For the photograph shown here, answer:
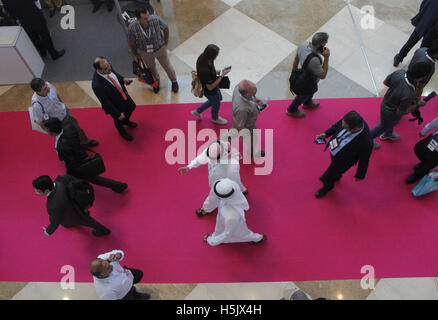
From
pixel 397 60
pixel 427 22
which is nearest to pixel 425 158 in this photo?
pixel 427 22

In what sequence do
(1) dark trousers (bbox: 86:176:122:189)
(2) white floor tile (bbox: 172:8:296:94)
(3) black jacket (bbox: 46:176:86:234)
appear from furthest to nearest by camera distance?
(2) white floor tile (bbox: 172:8:296:94) → (1) dark trousers (bbox: 86:176:122:189) → (3) black jacket (bbox: 46:176:86:234)

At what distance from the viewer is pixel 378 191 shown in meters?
4.47

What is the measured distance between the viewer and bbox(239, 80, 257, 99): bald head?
12.1 ft

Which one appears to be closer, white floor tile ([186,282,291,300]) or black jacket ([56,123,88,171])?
black jacket ([56,123,88,171])

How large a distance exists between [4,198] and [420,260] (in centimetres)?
554

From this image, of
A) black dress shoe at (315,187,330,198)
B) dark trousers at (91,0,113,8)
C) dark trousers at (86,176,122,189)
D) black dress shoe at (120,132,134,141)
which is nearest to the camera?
dark trousers at (86,176,122,189)

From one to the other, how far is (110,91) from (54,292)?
256cm

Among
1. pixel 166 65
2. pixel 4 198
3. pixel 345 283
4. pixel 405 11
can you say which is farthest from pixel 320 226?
pixel 405 11

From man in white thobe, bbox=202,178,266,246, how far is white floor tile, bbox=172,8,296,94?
286 centimetres

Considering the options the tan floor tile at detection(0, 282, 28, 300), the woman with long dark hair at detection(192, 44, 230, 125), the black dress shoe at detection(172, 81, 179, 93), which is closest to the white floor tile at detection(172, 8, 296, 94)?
the black dress shoe at detection(172, 81, 179, 93)

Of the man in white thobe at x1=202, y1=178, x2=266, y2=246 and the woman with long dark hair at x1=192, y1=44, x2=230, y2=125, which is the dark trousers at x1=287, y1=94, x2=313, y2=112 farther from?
the man in white thobe at x1=202, y1=178, x2=266, y2=246

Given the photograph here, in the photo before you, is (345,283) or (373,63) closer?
(345,283)
